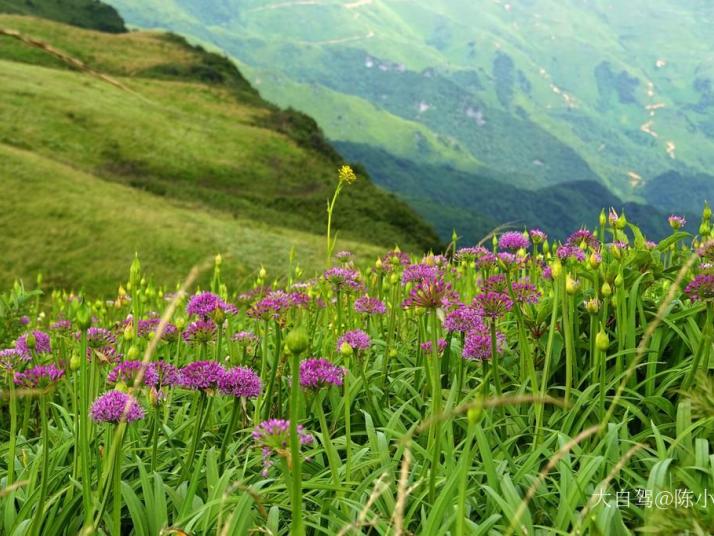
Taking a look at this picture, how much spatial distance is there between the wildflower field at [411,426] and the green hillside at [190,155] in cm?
3429

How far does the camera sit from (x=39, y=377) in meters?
3.02

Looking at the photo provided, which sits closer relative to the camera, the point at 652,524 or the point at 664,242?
the point at 652,524

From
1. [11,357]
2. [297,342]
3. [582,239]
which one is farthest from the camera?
[582,239]

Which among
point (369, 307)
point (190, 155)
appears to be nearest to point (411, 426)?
point (369, 307)

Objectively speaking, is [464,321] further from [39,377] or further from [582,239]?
[39,377]

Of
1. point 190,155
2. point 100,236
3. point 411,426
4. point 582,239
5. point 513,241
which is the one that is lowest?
point 100,236

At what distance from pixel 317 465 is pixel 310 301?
2.03 metres

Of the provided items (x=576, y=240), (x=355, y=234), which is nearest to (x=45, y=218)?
(x=355, y=234)

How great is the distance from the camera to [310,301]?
16.9 ft

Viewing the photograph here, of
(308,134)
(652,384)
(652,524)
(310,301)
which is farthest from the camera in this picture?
(308,134)

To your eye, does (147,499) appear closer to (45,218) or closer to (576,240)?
(576,240)

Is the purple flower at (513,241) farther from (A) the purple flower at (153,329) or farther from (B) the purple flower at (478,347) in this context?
(A) the purple flower at (153,329)

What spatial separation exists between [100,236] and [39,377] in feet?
121

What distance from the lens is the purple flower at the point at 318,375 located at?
9.31 ft
